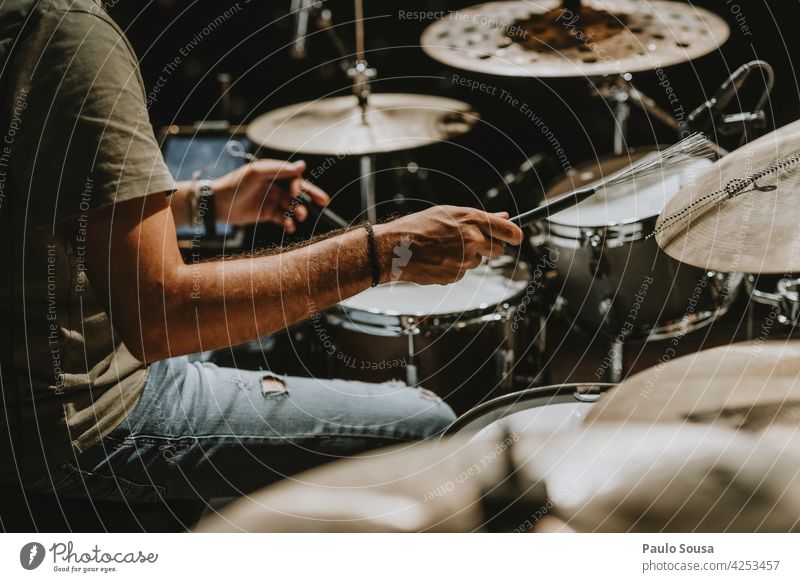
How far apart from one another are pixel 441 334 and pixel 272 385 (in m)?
0.28


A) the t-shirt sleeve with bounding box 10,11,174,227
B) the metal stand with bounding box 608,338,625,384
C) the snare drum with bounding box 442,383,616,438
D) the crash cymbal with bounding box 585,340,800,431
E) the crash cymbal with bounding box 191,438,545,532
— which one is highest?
the t-shirt sleeve with bounding box 10,11,174,227

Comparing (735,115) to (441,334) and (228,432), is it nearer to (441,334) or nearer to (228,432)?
(441,334)

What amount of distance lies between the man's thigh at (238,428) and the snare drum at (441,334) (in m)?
0.14

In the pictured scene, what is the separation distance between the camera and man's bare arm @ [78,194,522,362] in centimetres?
67

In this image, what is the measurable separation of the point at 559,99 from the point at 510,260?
2.97 feet

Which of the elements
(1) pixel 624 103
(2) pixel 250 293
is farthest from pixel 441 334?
(1) pixel 624 103

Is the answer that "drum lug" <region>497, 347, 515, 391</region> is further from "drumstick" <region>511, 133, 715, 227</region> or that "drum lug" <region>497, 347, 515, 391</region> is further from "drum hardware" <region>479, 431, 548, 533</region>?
"drum hardware" <region>479, 431, 548, 533</region>

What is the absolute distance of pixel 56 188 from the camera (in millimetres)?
659

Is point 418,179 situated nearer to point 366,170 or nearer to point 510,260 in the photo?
point 366,170

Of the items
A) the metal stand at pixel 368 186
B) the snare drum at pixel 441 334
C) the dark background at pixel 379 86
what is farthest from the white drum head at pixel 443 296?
the dark background at pixel 379 86

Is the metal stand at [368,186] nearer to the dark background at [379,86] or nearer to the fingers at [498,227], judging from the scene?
the dark background at [379,86]

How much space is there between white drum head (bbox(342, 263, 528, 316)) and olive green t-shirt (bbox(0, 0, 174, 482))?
46 centimetres

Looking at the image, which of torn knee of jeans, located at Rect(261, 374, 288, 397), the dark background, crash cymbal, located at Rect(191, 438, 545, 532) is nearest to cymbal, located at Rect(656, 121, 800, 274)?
crash cymbal, located at Rect(191, 438, 545, 532)

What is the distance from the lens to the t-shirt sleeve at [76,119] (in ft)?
2.12
